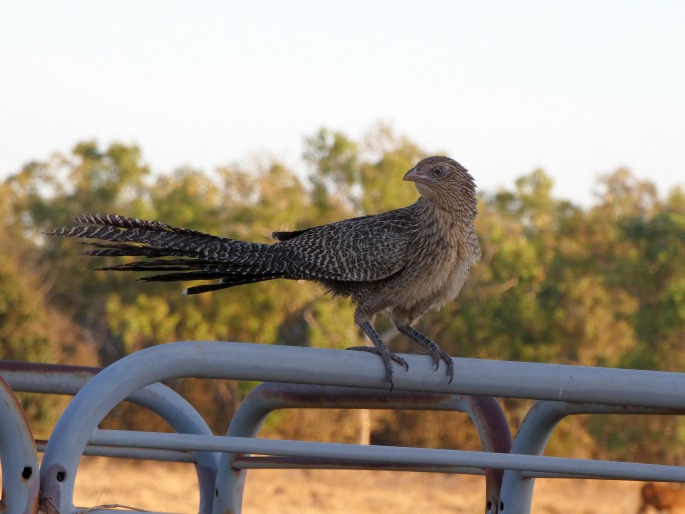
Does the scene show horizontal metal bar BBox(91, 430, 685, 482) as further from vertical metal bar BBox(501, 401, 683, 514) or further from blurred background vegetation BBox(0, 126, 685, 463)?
blurred background vegetation BBox(0, 126, 685, 463)

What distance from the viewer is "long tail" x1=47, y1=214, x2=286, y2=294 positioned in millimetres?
3389

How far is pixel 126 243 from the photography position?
3.84 meters

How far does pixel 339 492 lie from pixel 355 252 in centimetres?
1865

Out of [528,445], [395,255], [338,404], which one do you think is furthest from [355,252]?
[528,445]

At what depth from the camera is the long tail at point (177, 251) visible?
3.39m

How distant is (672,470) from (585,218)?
38095 millimetres

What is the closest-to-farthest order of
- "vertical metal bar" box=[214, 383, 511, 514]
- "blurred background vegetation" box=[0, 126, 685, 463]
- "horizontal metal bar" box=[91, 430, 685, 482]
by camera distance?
"horizontal metal bar" box=[91, 430, 685, 482] → "vertical metal bar" box=[214, 383, 511, 514] → "blurred background vegetation" box=[0, 126, 685, 463]

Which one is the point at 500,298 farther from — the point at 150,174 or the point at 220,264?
the point at 220,264

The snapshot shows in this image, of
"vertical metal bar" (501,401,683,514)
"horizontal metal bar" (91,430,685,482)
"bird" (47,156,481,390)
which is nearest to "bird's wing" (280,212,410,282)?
"bird" (47,156,481,390)

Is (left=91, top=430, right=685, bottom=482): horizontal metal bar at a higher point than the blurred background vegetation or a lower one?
lower

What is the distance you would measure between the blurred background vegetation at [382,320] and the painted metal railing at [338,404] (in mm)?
25482

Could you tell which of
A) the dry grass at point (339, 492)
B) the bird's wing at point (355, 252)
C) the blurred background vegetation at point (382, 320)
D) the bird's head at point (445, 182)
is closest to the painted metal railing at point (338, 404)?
the bird's wing at point (355, 252)

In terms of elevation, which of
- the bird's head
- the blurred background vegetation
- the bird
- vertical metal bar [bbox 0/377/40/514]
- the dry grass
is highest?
the blurred background vegetation

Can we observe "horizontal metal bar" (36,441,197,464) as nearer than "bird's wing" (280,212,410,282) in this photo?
Yes
